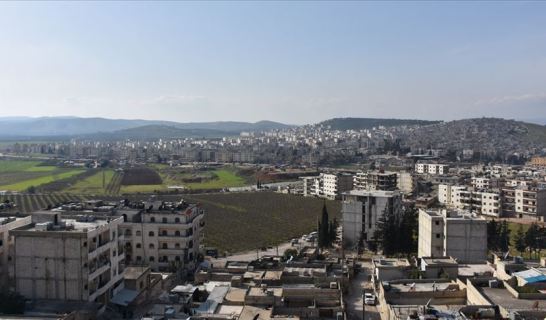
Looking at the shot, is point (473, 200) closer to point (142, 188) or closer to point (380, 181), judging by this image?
point (380, 181)

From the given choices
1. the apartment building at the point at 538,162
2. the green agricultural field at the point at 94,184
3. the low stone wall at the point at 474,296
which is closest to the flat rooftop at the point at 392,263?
the low stone wall at the point at 474,296

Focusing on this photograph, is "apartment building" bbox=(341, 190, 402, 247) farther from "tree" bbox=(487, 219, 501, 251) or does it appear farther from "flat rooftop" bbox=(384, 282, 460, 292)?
"flat rooftop" bbox=(384, 282, 460, 292)

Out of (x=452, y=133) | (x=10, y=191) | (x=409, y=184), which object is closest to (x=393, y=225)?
(x=409, y=184)

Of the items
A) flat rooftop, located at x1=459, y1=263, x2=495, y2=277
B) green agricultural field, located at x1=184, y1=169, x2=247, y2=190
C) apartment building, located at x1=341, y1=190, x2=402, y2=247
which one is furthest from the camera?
green agricultural field, located at x1=184, y1=169, x2=247, y2=190

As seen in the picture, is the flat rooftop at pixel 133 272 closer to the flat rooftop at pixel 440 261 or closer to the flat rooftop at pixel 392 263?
the flat rooftop at pixel 392 263

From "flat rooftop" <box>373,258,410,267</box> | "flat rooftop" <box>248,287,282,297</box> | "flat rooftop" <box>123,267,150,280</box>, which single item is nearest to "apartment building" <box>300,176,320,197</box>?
"flat rooftop" <box>373,258,410,267</box>

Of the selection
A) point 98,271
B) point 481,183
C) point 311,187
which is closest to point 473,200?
point 481,183
